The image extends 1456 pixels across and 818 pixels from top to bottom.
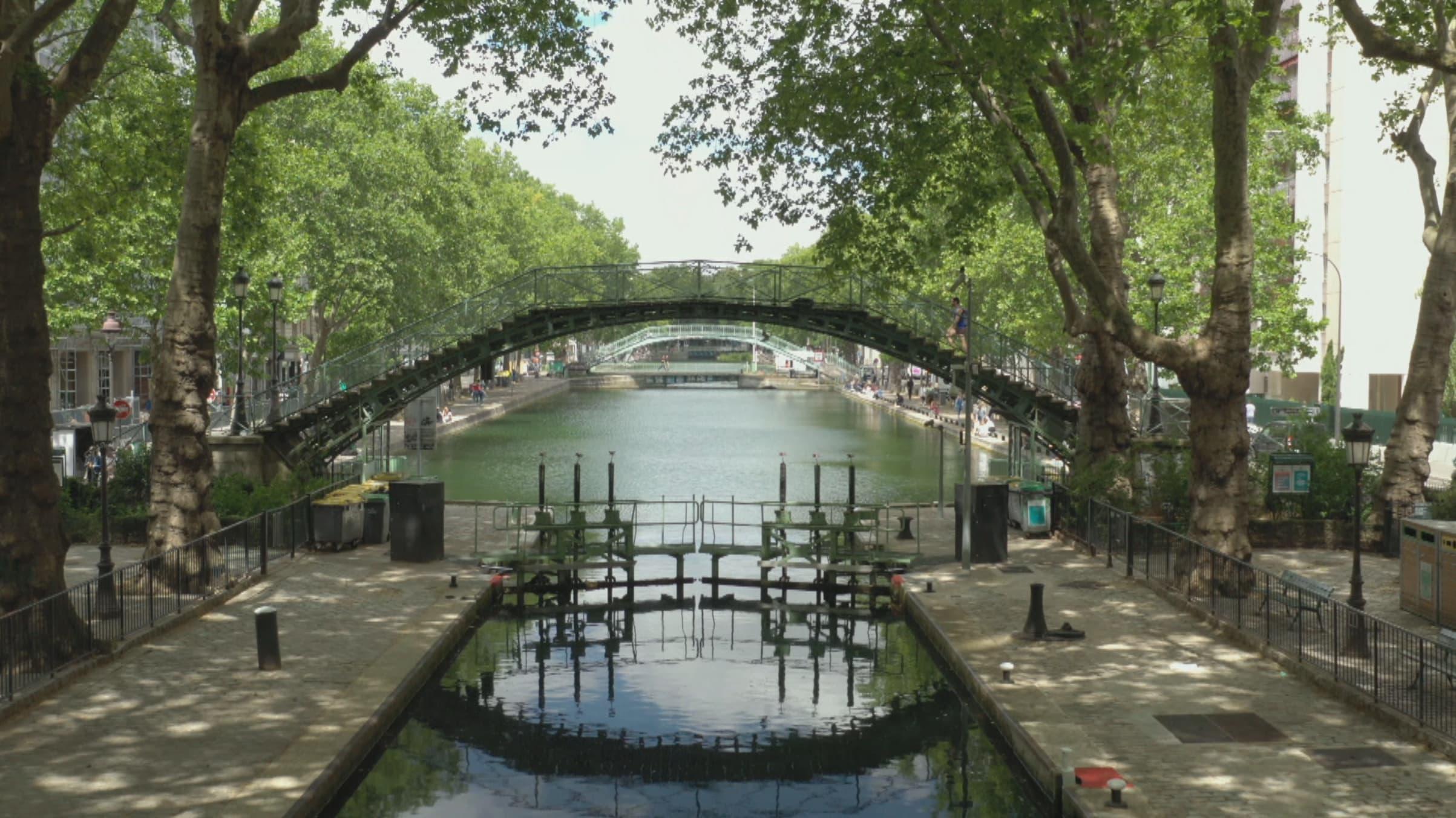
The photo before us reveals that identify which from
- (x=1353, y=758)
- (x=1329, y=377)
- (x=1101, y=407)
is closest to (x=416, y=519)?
(x=1101, y=407)

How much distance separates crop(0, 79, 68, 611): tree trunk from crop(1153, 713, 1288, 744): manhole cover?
12.7 metres

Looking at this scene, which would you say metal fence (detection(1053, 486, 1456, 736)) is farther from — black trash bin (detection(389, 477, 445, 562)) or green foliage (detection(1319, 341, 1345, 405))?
green foliage (detection(1319, 341, 1345, 405))

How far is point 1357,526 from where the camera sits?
1856cm

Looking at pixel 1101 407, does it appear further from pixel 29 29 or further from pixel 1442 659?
pixel 29 29

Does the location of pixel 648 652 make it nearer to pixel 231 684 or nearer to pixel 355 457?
pixel 231 684

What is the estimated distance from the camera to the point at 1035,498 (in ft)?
96.7

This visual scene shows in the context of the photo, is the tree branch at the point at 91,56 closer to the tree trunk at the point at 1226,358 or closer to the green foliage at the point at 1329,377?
the tree trunk at the point at 1226,358

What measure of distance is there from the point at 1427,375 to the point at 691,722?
54.7 ft

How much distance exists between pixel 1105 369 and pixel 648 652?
1255cm

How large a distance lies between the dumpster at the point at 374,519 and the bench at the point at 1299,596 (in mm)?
16973

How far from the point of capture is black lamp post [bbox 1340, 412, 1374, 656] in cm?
1617

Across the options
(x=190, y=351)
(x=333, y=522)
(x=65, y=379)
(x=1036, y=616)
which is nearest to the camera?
(x=1036, y=616)

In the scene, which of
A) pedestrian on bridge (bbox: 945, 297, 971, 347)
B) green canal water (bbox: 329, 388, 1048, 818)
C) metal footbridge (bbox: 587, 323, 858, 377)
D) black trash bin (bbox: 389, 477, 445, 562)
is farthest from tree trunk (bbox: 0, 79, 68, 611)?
metal footbridge (bbox: 587, 323, 858, 377)

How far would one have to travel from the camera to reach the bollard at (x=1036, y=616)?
19.0 metres
